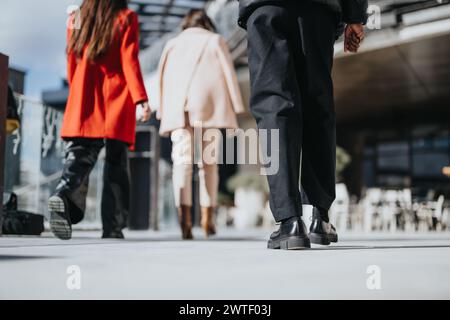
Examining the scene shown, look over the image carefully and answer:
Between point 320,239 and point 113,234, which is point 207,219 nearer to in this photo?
Result: point 113,234

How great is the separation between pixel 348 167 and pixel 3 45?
17.3 meters

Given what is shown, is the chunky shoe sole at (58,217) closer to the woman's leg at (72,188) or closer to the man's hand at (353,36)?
the woman's leg at (72,188)

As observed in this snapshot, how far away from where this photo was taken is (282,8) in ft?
7.50

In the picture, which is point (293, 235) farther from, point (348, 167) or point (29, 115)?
point (348, 167)

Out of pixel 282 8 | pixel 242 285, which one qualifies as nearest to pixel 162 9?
pixel 282 8

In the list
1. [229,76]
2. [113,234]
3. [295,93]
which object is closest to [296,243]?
[295,93]

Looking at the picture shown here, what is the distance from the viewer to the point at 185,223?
12.5ft

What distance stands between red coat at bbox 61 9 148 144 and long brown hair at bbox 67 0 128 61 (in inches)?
1.6

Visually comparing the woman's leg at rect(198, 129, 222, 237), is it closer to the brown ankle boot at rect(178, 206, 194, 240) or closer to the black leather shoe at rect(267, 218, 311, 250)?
the brown ankle boot at rect(178, 206, 194, 240)

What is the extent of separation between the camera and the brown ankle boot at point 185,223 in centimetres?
378

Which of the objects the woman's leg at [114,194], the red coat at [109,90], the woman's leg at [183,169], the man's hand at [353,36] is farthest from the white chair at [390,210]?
the man's hand at [353,36]

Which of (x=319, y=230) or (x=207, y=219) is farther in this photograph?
(x=207, y=219)

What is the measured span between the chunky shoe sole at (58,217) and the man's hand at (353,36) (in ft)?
5.45

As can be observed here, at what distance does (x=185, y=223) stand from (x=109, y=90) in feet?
3.31
